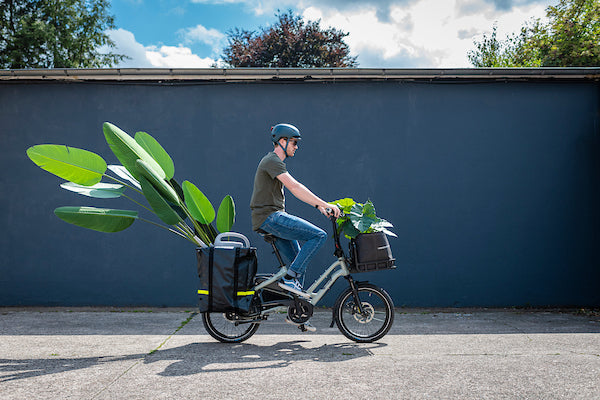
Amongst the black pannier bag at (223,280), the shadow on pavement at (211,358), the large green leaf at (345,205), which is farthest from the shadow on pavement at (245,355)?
the large green leaf at (345,205)

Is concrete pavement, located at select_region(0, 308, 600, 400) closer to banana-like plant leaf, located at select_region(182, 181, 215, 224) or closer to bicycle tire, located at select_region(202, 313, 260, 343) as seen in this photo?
bicycle tire, located at select_region(202, 313, 260, 343)

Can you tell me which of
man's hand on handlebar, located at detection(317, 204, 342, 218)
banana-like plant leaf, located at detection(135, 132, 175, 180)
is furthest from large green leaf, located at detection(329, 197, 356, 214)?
banana-like plant leaf, located at detection(135, 132, 175, 180)

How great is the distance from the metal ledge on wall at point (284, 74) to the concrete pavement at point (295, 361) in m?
3.18

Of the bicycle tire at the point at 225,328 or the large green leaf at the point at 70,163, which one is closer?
the large green leaf at the point at 70,163

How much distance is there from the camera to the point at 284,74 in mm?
6742

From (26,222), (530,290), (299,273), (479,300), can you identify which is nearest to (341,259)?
(299,273)

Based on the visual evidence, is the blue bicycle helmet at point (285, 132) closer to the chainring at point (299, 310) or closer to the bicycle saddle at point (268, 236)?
the bicycle saddle at point (268, 236)

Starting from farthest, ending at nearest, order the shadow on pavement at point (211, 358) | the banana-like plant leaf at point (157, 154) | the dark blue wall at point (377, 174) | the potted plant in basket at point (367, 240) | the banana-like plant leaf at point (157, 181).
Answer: the dark blue wall at point (377, 174)
the banana-like plant leaf at point (157, 154)
the potted plant in basket at point (367, 240)
the banana-like plant leaf at point (157, 181)
the shadow on pavement at point (211, 358)

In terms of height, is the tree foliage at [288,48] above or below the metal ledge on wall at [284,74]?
above

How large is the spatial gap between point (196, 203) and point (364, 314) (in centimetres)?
186

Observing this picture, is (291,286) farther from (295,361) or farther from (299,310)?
(295,361)

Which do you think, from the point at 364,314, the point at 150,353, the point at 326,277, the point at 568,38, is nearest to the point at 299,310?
the point at 326,277

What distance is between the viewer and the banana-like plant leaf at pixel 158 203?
173 inches

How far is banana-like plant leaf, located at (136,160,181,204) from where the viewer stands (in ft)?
14.2
